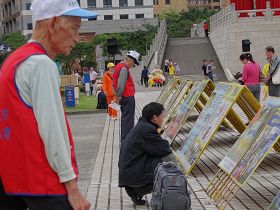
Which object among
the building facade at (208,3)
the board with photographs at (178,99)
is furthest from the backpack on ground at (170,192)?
the building facade at (208,3)

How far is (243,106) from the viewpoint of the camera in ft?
33.6

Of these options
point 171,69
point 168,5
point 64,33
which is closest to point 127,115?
point 64,33

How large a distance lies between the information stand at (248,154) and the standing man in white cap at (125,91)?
388 cm

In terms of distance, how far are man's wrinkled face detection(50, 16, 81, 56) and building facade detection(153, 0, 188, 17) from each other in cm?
11894

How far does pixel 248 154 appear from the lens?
7180 millimetres

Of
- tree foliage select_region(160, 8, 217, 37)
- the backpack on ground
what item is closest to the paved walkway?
the backpack on ground

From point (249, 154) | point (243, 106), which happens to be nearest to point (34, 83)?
point (249, 154)

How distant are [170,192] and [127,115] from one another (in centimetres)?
568

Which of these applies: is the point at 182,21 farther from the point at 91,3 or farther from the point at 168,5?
the point at 168,5

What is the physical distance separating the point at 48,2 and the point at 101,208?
4.26 metres

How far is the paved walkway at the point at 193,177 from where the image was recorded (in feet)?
24.7

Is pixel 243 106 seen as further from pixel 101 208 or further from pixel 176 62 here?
pixel 176 62

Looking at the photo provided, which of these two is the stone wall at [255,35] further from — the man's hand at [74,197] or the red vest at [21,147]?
the red vest at [21,147]

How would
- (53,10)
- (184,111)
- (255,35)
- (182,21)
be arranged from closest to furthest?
(53,10) < (184,111) < (255,35) < (182,21)
